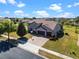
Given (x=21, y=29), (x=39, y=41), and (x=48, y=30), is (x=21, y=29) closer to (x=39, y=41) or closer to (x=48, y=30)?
(x=39, y=41)

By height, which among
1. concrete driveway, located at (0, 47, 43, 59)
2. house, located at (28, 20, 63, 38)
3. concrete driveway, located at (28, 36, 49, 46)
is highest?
house, located at (28, 20, 63, 38)

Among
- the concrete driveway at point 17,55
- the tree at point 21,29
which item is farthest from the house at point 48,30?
the concrete driveway at point 17,55

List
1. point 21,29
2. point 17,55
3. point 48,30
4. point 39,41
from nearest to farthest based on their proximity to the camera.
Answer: point 17,55
point 39,41
point 21,29
point 48,30

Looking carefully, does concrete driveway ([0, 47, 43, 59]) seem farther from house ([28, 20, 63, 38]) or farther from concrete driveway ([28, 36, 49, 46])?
house ([28, 20, 63, 38])

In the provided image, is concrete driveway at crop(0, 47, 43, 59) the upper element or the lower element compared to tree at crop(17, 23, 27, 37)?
lower

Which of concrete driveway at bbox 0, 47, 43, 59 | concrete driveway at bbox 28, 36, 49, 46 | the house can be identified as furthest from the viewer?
the house

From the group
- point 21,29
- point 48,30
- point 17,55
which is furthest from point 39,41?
point 17,55

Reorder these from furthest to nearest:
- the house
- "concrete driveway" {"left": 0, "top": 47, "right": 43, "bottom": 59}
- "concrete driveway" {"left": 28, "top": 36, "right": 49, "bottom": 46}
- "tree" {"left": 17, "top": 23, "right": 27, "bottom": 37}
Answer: the house
"tree" {"left": 17, "top": 23, "right": 27, "bottom": 37}
"concrete driveway" {"left": 28, "top": 36, "right": 49, "bottom": 46}
"concrete driveway" {"left": 0, "top": 47, "right": 43, "bottom": 59}

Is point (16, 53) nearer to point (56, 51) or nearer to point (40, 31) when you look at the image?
point (56, 51)

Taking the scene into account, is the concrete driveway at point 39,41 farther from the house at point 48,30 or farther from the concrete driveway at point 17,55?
the concrete driveway at point 17,55

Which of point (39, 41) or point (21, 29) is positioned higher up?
Answer: point (21, 29)

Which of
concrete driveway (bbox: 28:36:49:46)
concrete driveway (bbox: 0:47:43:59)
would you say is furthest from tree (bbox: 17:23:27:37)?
concrete driveway (bbox: 0:47:43:59)
